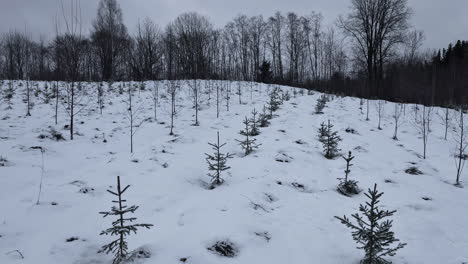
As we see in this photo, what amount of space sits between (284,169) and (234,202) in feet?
6.18

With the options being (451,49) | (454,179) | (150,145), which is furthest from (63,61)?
(451,49)

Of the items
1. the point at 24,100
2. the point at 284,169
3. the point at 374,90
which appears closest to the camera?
the point at 284,169

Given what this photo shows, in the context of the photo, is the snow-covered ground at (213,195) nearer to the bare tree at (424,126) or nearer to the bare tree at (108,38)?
the bare tree at (424,126)

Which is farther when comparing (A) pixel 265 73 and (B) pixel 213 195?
(A) pixel 265 73

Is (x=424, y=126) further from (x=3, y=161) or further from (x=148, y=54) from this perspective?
(x=148, y=54)

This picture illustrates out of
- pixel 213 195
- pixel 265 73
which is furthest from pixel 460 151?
pixel 265 73

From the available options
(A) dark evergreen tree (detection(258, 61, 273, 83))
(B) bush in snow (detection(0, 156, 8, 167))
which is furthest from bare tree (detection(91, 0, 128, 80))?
(B) bush in snow (detection(0, 156, 8, 167))

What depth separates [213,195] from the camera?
4109mm

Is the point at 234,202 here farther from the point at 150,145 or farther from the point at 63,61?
the point at 63,61

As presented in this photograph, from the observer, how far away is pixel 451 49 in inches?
1491

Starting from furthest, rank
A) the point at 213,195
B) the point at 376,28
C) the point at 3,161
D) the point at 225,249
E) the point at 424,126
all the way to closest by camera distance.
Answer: the point at 376,28 < the point at 424,126 < the point at 3,161 < the point at 213,195 < the point at 225,249

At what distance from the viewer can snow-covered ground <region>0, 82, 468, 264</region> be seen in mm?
2812

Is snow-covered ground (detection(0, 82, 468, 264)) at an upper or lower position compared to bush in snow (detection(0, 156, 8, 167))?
lower

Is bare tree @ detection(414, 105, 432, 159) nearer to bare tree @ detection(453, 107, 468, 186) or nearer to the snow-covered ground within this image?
the snow-covered ground
